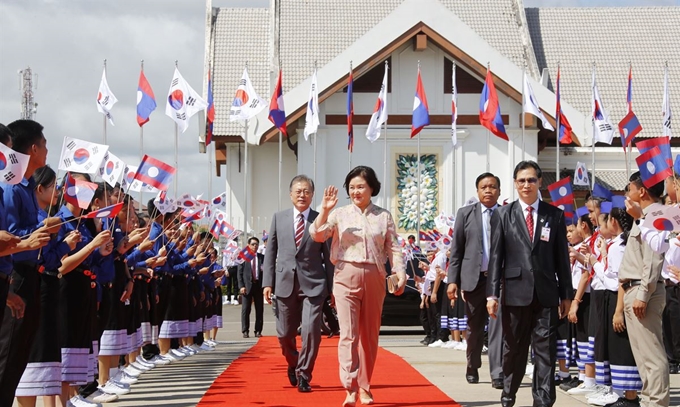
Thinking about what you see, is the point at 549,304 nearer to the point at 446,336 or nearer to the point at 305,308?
the point at 305,308

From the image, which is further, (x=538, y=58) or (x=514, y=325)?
(x=538, y=58)

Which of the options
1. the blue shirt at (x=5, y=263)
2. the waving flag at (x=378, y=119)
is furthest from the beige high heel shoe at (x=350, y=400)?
the waving flag at (x=378, y=119)

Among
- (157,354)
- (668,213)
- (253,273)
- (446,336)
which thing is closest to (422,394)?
(668,213)

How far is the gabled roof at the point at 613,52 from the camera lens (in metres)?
45.3

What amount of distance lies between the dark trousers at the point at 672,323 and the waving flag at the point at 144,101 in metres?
13.8

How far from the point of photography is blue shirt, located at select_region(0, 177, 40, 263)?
24.7 ft

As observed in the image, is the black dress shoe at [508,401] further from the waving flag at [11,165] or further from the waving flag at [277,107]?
the waving flag at [277,107]

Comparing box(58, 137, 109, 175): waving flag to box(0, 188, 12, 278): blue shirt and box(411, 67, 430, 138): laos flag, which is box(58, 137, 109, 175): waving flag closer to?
box(0, 188, 12, 278): blue shirt

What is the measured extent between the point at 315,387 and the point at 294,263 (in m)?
1.35

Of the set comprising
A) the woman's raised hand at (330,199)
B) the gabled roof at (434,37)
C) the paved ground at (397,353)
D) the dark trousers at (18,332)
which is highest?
the gabled roof at (434,37)

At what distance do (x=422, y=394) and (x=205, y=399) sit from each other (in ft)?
7.11

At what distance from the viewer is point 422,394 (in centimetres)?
1091

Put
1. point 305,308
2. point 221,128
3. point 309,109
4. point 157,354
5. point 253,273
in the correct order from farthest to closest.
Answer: point 221,128
point 309,109
point 253,273
point 157,354
point 305,308

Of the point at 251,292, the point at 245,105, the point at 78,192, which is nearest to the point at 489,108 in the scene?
the point at 245,105
